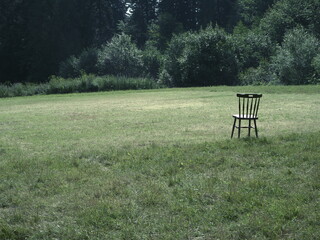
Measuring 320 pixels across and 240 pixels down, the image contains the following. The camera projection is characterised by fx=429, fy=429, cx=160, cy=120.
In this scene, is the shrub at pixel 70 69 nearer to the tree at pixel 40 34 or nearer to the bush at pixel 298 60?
the tree at pixel 40 34

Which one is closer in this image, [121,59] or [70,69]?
[121,59]

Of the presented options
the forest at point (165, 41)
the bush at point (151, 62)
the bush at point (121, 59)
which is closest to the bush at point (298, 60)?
the forest at point (165, 41)

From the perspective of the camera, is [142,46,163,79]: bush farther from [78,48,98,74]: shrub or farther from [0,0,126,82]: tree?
[0,0,126,82]: tree

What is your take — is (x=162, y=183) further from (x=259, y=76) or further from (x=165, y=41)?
(x=165, y=41)

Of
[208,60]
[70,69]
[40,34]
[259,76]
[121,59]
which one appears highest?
[40,34]

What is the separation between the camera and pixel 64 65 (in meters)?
63.9

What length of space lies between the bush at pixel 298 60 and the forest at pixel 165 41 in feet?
0.30

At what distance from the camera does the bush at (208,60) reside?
48.5 m

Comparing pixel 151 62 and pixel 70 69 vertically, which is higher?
pixel 151 62

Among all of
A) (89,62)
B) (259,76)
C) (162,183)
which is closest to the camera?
(162,183)

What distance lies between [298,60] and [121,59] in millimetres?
23567

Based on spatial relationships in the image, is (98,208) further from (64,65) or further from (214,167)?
(64,65)

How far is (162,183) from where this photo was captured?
7.39 meters

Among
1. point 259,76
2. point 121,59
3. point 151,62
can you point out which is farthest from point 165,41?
point 259,76
